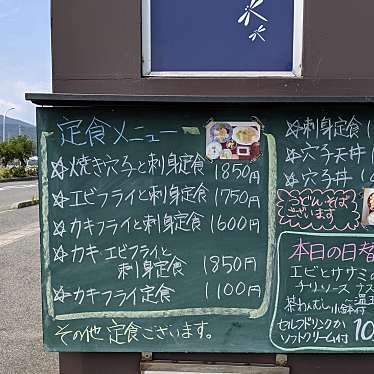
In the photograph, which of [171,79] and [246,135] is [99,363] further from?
[171,79]

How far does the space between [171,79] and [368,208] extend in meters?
1.39

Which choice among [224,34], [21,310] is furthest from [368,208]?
[21,310]

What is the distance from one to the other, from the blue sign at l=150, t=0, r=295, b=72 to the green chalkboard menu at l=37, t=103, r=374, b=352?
33cm

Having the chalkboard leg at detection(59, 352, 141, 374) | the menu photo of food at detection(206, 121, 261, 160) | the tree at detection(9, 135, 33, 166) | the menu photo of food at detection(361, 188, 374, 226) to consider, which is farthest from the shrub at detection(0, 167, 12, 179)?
the menu photo of food at detection(361, 188, 374, 226)

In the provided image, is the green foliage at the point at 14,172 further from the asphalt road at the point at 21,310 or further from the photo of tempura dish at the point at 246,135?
the photo of tempura dish at the point at 246,135

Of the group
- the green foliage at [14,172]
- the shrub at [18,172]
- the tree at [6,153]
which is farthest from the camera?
the tree at [6,153]

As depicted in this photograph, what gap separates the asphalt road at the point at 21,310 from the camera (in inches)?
162

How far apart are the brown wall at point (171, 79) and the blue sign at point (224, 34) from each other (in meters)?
0.09

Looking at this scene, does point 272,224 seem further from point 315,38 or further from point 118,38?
point 118,38

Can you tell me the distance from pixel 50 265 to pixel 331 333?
175 centimetres

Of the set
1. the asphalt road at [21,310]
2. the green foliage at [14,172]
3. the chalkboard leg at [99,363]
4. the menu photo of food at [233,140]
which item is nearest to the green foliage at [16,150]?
the green foliage at [14,172]

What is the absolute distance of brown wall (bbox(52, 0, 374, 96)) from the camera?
2.83 meters

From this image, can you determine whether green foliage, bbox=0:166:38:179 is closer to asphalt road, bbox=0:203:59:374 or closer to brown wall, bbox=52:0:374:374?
asphalt road, bbox=0:203:59:374

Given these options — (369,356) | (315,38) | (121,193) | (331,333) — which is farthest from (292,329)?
(315,38)
